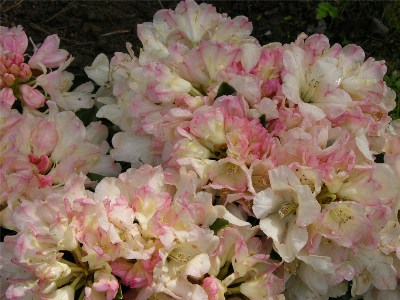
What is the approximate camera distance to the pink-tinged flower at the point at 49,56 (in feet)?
5.64

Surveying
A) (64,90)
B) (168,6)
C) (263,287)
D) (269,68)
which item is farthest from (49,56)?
(168,6)

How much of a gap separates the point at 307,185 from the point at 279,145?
100mm

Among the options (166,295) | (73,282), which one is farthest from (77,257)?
(166,295)

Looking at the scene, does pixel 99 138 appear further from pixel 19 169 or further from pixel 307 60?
pixel 307 60

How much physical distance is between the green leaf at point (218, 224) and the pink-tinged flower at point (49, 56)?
2.05 ft

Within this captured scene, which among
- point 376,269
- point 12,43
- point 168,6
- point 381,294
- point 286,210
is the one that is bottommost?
point 168,6

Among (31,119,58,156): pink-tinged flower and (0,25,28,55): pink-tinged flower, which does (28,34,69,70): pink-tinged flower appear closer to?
(0,25,28,55): pink-tinged flower

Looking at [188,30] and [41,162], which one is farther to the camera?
[188,30]

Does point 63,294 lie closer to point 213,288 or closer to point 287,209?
point 213,288

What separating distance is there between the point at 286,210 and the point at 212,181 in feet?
0.52

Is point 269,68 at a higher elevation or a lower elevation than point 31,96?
higher

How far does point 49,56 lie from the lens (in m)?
1.74

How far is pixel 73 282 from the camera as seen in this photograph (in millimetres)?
1324

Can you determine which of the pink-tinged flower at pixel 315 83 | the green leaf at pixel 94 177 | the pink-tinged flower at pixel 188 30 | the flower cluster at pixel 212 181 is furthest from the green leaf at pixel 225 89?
the green leaf at pixel 94 177
